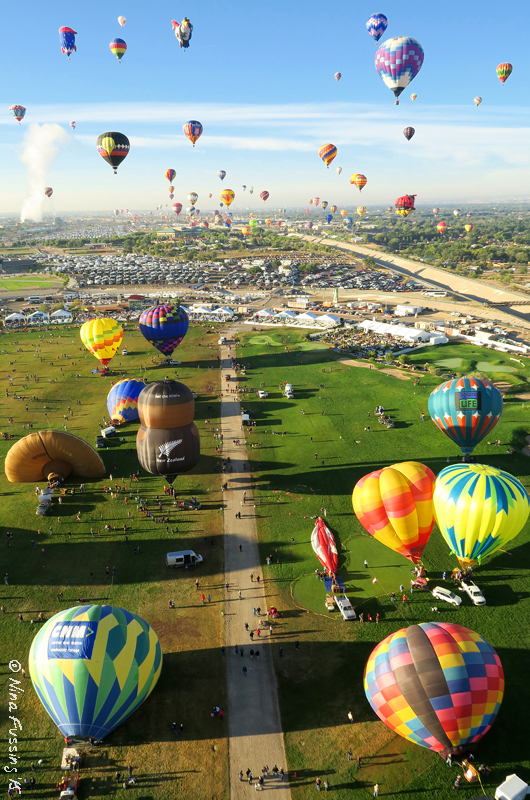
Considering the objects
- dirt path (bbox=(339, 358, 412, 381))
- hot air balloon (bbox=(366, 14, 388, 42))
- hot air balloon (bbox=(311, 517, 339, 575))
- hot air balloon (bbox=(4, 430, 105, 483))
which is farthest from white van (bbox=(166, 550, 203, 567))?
hot air balloon (bbox=(366, 14, 388, 42))

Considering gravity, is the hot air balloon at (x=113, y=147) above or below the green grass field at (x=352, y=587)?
above

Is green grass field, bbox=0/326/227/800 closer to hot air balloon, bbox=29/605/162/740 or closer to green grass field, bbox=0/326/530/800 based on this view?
green grass field, bbox=0/326/530/800

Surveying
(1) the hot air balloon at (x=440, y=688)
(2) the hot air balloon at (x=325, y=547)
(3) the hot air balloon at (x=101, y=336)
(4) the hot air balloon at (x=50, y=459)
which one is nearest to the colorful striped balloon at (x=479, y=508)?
(2) the hot air balloon at (x=325, y=547)

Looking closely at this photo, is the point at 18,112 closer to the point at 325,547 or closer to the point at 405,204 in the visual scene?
the point at 405,204

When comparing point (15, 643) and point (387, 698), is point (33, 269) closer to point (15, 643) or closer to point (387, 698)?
point (15, 643)

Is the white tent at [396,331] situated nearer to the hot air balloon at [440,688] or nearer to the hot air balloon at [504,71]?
the hot air balloon at [504,71]
